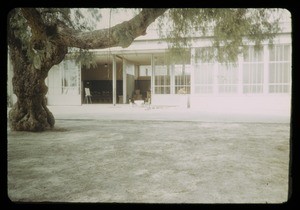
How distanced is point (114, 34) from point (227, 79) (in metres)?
9.80

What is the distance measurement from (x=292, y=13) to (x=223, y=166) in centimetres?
260

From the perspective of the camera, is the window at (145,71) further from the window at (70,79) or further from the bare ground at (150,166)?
the bare ground at (150,166)

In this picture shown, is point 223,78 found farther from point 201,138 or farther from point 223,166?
point 223,166

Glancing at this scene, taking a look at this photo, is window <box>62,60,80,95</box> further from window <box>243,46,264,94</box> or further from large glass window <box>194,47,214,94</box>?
window <box>243,46,264,94</box>

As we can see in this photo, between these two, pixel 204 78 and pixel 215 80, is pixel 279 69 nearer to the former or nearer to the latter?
pixel 215 80

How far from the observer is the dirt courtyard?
2.95 meters

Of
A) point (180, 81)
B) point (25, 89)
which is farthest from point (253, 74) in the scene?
point (25, 89)

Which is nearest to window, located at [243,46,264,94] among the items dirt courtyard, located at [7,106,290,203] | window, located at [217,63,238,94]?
window, located at [217,63,238,94]

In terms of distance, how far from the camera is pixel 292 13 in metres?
1.94

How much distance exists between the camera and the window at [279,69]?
13.0 m

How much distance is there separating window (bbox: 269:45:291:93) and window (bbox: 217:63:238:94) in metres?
1.61

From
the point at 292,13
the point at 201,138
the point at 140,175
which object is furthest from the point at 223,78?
the point at 292,13

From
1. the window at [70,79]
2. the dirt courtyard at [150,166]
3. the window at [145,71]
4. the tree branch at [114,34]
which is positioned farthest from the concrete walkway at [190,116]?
the window at [145,71]

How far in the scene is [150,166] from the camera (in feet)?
13.2
